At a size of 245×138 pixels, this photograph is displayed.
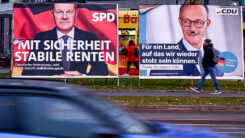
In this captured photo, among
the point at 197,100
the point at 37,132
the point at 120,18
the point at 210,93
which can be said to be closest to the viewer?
the point at 37,132

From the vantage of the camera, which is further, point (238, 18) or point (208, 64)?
point (238, 18)

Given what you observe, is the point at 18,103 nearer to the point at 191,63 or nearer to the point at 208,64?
the point at 208,64

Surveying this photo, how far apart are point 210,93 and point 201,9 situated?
12.2 feet

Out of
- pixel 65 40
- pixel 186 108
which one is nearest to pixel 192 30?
pixel 65 40

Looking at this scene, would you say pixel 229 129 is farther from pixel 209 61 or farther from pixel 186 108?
pixel 209 61

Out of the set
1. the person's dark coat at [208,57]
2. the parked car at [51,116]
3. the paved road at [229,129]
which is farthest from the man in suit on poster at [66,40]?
the parked car at [51,116]

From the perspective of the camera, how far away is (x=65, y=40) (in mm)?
19344

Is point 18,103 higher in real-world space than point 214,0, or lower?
lower

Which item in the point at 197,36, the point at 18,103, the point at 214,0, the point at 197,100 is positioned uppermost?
the point at 214,0

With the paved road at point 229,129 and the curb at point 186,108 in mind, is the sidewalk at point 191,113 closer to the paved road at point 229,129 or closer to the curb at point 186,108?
the curb at point 186,108

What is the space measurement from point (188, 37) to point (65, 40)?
5180mm

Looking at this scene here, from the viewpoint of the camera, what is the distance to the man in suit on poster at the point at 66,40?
760 inches

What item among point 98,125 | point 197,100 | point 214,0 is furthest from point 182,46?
point 214,0

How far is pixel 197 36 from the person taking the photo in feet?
63.6
